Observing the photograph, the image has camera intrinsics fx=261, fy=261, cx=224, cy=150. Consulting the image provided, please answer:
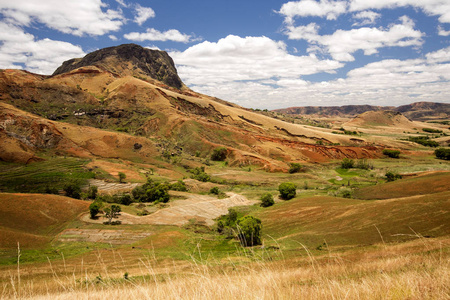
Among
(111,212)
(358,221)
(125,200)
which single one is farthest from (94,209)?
(358,221)

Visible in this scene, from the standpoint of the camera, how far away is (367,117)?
642 feet

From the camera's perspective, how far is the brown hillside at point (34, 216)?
92.5 feet

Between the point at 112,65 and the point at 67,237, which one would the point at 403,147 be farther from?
the point at 112,65

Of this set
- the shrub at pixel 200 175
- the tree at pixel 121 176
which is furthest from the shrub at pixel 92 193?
the shrub at pixel 200 175

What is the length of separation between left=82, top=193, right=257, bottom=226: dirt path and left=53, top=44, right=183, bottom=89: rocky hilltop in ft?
394

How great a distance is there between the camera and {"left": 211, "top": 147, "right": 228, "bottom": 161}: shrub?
8200 centimetres

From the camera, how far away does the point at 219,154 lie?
269 feet

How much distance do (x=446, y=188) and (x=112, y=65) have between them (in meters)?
162

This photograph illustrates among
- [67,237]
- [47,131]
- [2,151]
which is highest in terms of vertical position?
[47,131]

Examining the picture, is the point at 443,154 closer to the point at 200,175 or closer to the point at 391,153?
the point at 391,153

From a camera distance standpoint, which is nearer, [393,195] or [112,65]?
[393,195]

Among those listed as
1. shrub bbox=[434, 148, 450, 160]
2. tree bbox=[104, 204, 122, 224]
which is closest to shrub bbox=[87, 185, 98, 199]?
tree bbox=[104, 204, 122, 224]

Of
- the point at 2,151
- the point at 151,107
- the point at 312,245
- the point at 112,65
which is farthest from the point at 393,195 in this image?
the point at 112,65

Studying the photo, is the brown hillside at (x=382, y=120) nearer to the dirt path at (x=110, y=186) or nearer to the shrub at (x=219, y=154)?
the shrub at (x=219, y=154)
